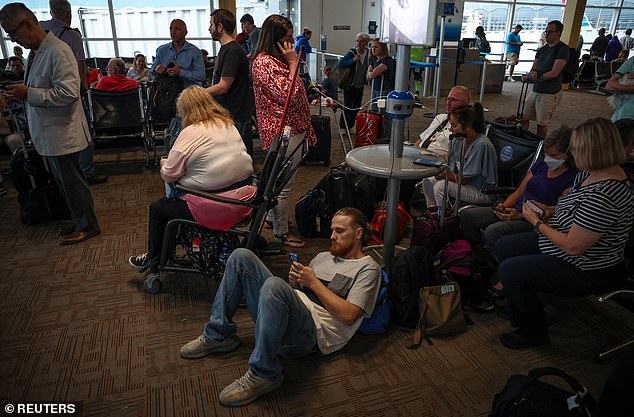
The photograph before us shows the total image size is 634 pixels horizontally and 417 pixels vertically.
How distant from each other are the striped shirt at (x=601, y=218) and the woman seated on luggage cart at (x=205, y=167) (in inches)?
58.9

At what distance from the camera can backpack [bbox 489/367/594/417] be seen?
1.32 metres

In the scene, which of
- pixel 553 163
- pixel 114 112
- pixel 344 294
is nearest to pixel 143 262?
pixel 344 294

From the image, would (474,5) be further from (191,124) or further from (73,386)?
(73,386)

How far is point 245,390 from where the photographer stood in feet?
5.74

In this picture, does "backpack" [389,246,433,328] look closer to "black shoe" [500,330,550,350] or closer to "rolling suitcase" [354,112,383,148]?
"black shoe" [500,330,550,350]

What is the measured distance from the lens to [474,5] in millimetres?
13227

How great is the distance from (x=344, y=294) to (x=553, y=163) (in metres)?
1.42

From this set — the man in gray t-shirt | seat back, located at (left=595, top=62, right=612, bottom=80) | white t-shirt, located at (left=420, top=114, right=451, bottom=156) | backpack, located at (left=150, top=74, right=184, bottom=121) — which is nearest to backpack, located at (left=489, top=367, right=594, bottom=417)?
white t-shirt, located at (left=420, top=114, right=451, bottom=156)

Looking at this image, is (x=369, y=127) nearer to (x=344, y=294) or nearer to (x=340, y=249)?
(x=340, y=249)

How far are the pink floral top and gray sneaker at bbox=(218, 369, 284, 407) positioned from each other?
4.78 ft

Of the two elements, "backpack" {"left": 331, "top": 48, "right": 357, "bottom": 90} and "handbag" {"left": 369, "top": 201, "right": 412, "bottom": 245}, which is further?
"backpack" {"left": 331, "top": 48, "right": 357, "bottom": 90}

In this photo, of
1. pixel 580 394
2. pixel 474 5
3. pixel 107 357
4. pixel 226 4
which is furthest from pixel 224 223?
pixel 474 5

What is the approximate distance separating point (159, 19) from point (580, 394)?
1133cm

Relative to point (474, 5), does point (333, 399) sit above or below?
below
